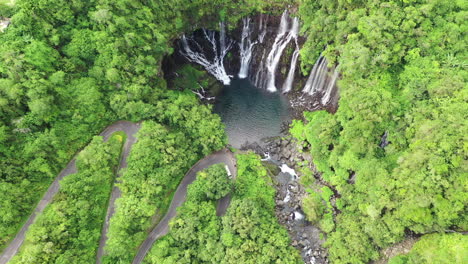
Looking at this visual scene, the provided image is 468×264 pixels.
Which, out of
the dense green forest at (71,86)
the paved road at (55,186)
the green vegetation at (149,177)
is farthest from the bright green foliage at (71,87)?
the green vegetation at (149,177)

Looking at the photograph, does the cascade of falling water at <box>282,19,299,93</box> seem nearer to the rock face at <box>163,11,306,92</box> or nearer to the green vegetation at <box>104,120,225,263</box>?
the rock face at <box>163,11,306,92</box>

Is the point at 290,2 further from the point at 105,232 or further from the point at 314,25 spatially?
the point at 105,232

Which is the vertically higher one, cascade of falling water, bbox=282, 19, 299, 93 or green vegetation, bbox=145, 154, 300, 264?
cascade of falling water, bbox=282, 19, 299, 93

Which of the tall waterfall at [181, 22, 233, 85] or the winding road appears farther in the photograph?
the tall waterfall at [181, 22, 233, 85]

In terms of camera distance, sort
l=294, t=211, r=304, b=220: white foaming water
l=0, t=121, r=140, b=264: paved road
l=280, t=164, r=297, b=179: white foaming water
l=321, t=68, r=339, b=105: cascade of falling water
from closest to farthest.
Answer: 1. l=0, t=121, r=140, b=264: paved road
2. l=294, t=211, r=304, b=220: white foaming water
3. l=280, t=164, r=297, b=179: white foaming water
4. l=321, t=68, r=339, b=105: cascade of falling water

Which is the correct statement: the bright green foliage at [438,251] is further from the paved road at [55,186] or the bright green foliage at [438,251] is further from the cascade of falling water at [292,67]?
the paved road at [55,186]

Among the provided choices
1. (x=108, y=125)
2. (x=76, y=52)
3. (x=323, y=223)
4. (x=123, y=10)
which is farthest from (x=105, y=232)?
(x=123, y=10)

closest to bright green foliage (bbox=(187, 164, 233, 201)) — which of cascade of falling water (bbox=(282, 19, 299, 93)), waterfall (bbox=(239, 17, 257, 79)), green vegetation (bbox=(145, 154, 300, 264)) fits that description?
green vegetation (bbox=(145, 154, 300, 264))
